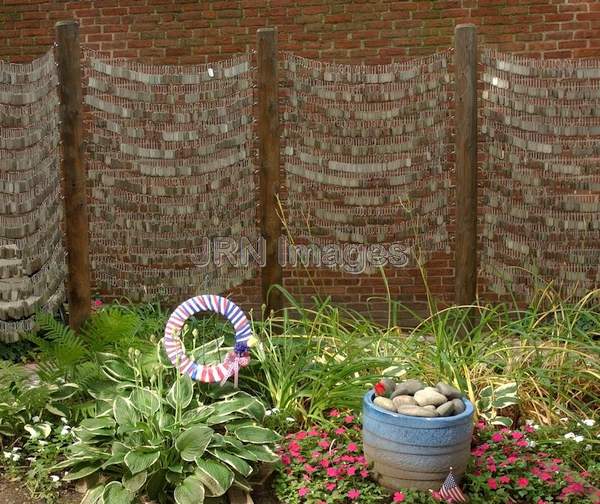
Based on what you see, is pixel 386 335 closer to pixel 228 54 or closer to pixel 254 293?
pixel 254 293

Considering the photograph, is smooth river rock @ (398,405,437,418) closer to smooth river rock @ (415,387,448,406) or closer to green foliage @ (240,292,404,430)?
smooth river rock @ (415,387,448,406)

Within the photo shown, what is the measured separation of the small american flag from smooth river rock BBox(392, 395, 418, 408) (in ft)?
1.01

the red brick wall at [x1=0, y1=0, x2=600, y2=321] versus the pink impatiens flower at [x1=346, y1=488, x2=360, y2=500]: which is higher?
the red brick wall at [x1=0, y1=0, x2=600, y2=321]

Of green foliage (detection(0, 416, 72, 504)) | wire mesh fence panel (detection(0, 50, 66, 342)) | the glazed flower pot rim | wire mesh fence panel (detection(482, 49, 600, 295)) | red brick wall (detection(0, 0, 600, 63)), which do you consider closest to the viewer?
the glazed flower pot rim

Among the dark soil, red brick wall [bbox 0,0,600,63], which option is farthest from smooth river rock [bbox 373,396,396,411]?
red brick wall [bbox 0,0,600,63]

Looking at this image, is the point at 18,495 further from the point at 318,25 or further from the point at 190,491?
the point at 318,25

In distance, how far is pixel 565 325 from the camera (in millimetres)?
4875

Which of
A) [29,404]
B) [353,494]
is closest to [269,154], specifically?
[29,404]

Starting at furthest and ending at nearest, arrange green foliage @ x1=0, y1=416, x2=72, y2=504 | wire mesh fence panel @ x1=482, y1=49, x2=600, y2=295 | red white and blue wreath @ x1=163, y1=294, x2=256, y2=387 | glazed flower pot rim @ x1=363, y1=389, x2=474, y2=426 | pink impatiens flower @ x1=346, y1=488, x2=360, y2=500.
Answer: wire mesh fence panel @ x1=482, y1=49, x2=600, y2=295
red white and blue wreath @ x1=163, y1=294, x2=256, y2=387
green foliage @ x1=0, y1=416, x2=72, y2=504
pink impatiens flower @ x1=346, y1=488, x2=360, y2=500
glazed flower pot rim @ x1=363, y1=389, x2=474, y2=426

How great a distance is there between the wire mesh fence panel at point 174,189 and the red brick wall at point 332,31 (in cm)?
129

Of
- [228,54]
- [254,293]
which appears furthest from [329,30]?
[254,293]

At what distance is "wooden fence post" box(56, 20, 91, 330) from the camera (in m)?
5.04

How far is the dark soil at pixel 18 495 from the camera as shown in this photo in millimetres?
3664

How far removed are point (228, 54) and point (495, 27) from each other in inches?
83.4
